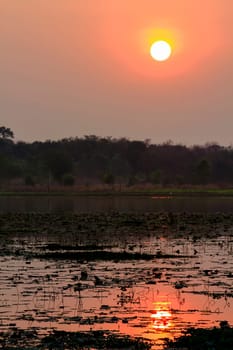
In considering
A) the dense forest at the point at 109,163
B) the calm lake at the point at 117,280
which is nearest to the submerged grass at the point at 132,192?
the dense forest at the point at 109,163

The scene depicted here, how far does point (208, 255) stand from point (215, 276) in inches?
244

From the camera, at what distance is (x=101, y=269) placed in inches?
1017

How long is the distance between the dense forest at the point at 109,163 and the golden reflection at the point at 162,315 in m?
99.7

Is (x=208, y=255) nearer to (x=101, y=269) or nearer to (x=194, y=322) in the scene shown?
(x=101, y=269)

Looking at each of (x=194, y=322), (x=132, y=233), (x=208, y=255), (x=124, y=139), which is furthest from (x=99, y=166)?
(x=194, y=322)

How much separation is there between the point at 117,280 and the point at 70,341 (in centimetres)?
818

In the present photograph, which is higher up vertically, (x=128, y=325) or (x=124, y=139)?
(x=124, y=139)

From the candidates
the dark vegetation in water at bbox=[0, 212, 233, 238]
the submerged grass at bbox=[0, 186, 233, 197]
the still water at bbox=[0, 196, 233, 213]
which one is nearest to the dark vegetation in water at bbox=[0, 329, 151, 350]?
the dark vegetation in water at bbox=[0, 212, 233, 238]

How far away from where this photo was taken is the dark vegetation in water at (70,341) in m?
14.6

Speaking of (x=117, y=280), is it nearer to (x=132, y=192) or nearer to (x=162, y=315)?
(x=162, y=315)

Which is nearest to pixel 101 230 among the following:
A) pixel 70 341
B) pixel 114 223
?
pixel 114 223

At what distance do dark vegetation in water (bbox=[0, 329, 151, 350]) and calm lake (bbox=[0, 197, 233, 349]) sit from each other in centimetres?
43

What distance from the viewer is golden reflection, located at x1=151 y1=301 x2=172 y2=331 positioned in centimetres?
1644

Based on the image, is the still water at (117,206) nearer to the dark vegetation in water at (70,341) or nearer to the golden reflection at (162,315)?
the golden reflection at (162,315)
